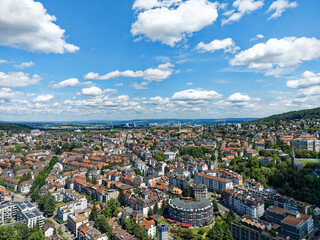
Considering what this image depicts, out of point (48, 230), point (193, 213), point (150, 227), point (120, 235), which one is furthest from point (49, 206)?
point (193, 213)

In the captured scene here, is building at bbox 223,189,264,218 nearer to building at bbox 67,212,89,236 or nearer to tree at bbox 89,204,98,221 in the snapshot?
tree at bbox 89,204,98,221

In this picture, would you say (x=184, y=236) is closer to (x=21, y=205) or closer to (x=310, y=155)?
(x=21, y=205)

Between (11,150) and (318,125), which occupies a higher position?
(318,125)

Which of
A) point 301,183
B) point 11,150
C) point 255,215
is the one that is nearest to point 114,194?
point 255,215

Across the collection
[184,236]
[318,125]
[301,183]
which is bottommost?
[184,236]

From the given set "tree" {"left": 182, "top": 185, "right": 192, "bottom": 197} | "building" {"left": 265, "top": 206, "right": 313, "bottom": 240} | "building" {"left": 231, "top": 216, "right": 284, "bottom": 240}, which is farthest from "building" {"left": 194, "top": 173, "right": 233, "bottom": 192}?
"building" {"left": 231, "top": 216, "right": 284, "bottom": 240}

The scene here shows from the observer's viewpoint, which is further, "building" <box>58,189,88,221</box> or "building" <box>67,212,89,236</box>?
"building" <box>58,189,88,221</box>
